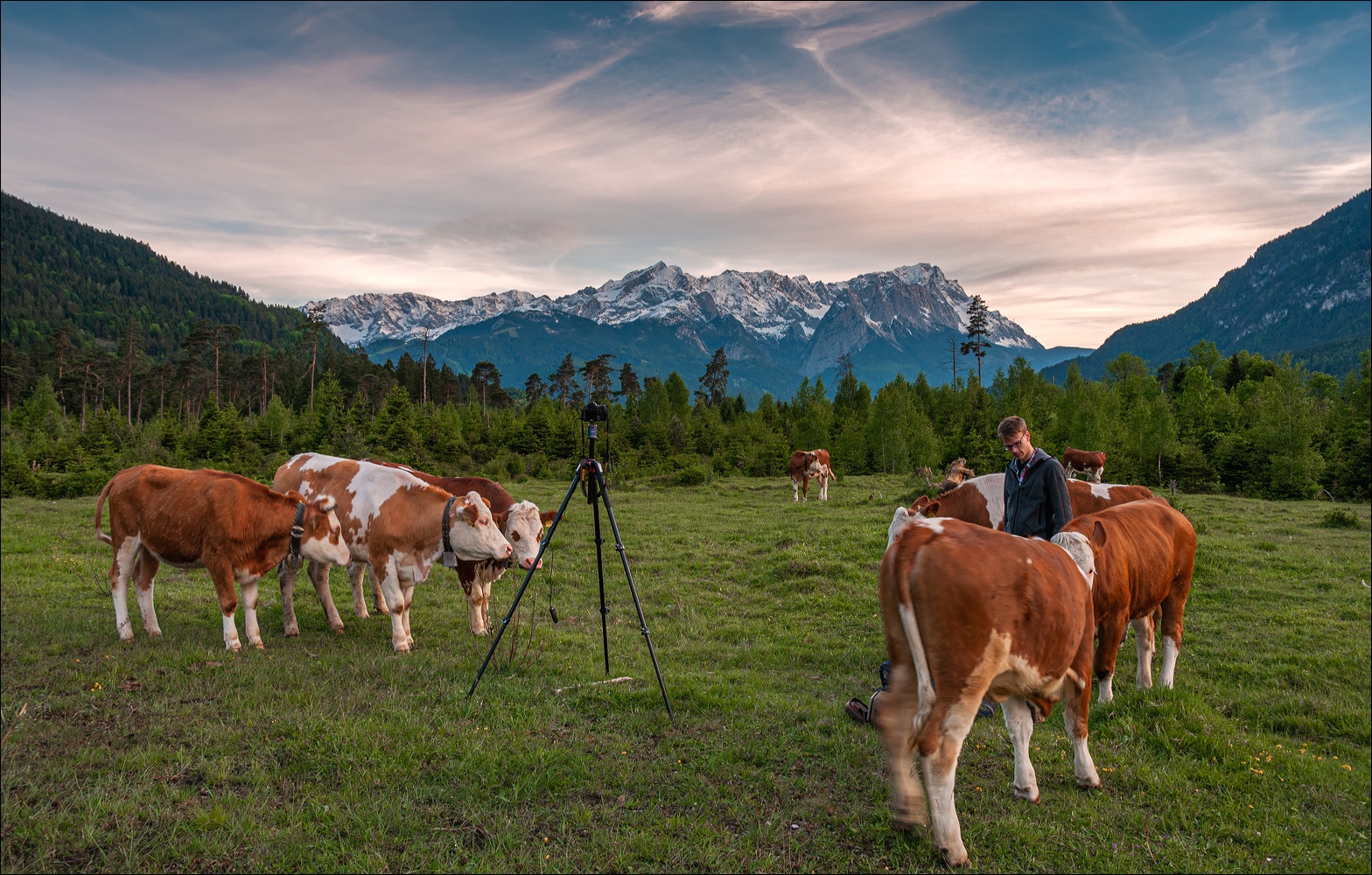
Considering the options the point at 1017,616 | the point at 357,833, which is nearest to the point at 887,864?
the point at 1017,616

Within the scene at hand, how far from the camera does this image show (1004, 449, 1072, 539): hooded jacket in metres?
6.85

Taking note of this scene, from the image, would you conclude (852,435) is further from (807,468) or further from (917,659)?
(917,659)

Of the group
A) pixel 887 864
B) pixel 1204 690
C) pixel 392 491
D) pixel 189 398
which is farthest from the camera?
pixel 189 398

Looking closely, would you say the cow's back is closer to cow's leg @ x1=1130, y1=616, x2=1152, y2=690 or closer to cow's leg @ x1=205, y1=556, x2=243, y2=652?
cow's leg @ x1=1130, y1=616, x2=1152, y2=690

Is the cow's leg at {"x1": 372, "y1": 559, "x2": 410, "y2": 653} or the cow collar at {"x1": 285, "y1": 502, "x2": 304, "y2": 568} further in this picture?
the cow collar at {"x1": 285, "y1": 502, "x2": 304, "y2": 568}

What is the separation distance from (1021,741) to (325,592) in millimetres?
8932

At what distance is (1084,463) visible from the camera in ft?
87.0

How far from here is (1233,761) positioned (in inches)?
235

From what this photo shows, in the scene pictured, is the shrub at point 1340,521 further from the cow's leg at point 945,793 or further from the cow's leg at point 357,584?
the cow's leg at point 357,584

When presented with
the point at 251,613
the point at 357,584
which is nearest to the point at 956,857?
the point at 251,613

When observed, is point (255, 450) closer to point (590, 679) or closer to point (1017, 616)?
point (590, 679)

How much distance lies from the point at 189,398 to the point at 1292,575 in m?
104

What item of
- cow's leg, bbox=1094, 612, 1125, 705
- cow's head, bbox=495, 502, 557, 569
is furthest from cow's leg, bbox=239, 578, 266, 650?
cow's leg, bbox=1094, 612, 1125, 705

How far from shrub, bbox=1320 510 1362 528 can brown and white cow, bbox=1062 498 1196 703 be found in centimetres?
1593
